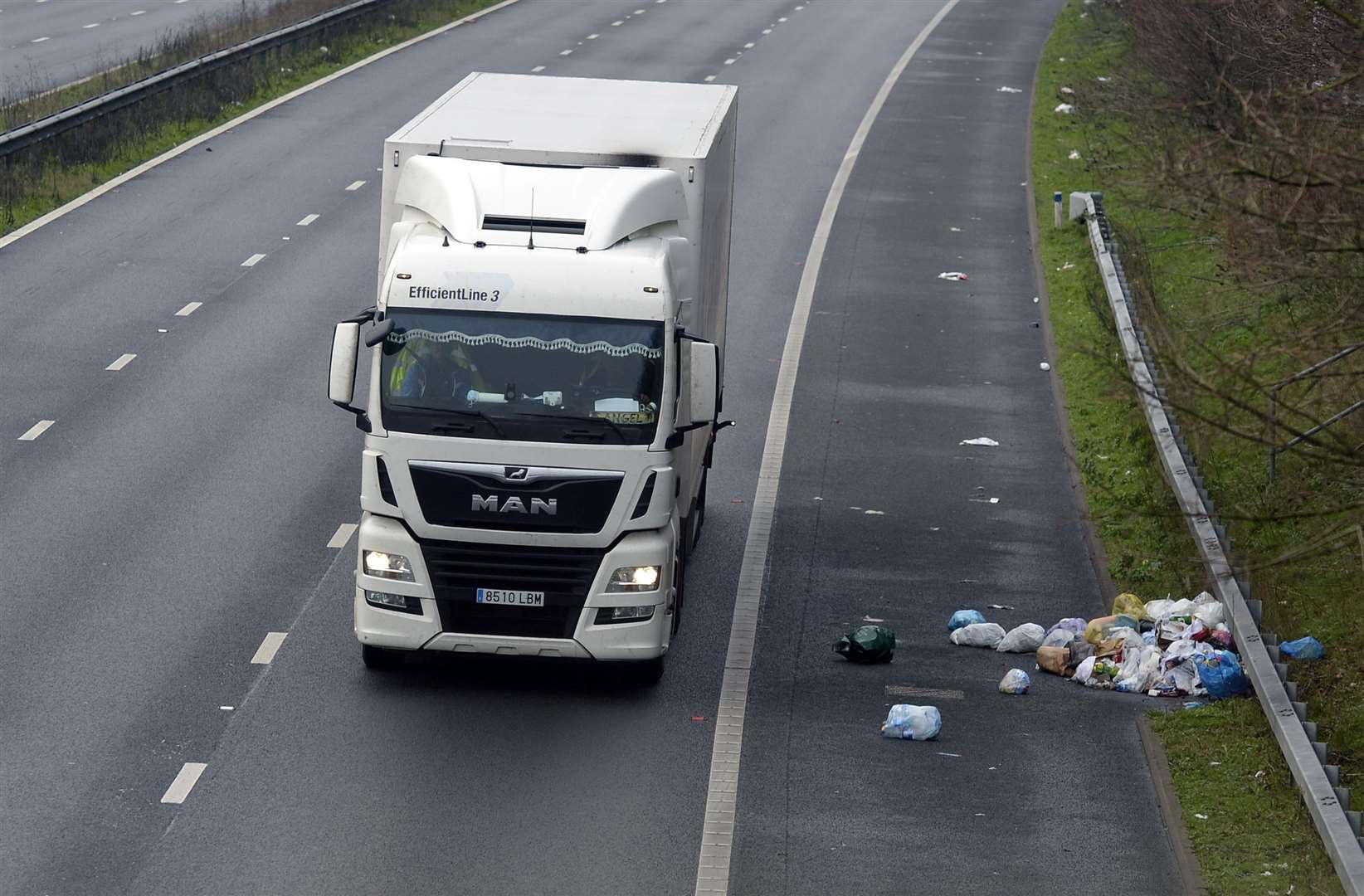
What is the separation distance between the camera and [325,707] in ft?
42.6

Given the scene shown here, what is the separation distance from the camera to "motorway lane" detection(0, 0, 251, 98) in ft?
122

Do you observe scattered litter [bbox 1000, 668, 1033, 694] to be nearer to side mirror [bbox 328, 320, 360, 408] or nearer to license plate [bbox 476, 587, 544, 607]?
license plate [bbox 476, 587, 544, 607]

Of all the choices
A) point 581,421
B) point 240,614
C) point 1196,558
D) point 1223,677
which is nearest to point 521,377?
point 581,421

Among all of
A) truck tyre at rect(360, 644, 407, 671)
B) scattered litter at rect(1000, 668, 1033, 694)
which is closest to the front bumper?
truck tyre at rect(360, 644, 407, 671)

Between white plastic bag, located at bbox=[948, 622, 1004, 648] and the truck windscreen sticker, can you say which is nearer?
the truck windscreen sticker

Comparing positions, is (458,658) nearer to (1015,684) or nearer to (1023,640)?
(1015,684)

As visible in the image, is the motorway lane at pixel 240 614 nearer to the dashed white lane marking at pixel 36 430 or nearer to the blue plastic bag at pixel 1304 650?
the dashed white lane marking at pixel 36 430

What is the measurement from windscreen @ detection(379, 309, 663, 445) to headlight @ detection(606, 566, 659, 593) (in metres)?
0.81

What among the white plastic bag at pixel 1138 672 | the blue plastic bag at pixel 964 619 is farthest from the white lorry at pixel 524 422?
the white plastic bag at pixel 1138 672

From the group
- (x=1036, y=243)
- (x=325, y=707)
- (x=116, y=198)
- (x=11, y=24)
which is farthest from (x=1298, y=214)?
(x=11, y=24)

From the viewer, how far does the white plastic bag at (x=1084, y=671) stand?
45.4 feet

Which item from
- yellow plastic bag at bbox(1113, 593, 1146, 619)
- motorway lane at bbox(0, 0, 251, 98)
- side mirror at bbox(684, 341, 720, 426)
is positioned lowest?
motorway lane at bbox(0, 0, 251, 98)

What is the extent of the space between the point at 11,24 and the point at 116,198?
755 inches

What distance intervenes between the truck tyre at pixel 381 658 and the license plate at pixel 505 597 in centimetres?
94
